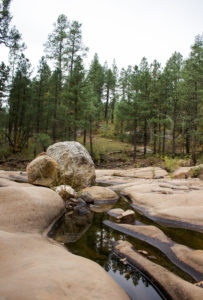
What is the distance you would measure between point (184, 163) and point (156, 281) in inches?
562

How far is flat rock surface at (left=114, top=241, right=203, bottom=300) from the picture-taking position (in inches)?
76.7

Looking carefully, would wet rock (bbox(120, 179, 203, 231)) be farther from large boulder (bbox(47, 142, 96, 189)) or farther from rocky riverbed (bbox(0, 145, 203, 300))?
large boulder (bbox(47, 142, 96, 189))

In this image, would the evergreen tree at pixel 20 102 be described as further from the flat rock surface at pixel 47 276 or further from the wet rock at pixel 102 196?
the flat rock surface at pixel 47 276

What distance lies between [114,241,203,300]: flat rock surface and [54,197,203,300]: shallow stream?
9 centimetres

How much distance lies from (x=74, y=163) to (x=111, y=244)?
4.78 m

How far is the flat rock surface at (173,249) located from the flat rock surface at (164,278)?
426 mm

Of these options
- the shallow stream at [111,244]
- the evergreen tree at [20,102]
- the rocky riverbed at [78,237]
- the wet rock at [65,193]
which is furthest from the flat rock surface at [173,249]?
the evergreen tree at [20,102]

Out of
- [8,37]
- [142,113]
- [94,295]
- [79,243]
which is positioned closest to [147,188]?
[79,243]

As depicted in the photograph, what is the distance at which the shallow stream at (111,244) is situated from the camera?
233 centimetres

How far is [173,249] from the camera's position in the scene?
10.3 feet

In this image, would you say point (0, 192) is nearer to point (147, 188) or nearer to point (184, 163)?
point (147, 188)

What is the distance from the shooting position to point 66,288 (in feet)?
5.49

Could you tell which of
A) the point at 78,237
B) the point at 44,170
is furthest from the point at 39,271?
the point at 44,170

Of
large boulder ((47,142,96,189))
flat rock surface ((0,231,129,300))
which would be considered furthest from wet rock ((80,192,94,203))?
flat rock surface ((0,231,129,300))
